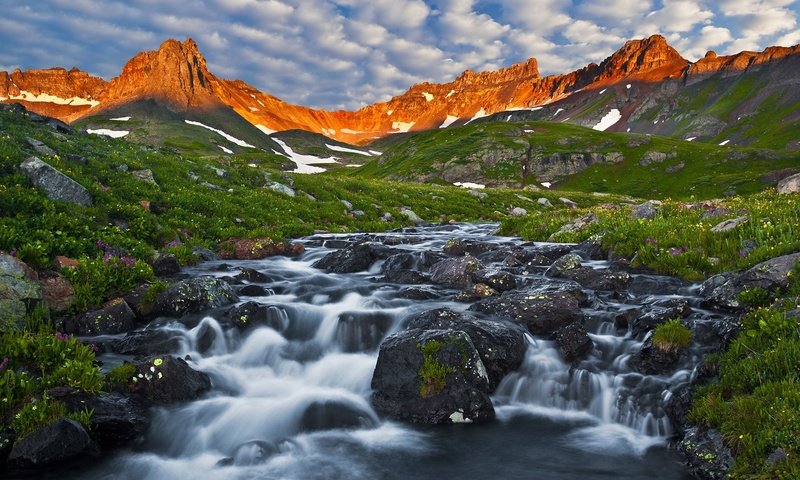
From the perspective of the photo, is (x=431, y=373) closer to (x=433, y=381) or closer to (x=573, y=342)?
(x=433, y=381)

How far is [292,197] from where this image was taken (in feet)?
94.3

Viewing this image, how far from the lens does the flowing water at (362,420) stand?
7.13 meters

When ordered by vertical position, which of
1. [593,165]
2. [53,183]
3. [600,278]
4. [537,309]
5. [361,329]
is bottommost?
[361,329]

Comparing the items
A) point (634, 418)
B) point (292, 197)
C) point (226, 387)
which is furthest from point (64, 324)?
point (292, 197)

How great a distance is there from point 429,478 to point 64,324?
8502mm

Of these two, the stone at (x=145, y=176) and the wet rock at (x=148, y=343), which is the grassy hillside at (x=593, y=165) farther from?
the wet rock at (x=148, y=343)

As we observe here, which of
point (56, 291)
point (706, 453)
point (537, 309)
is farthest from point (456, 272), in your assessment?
point (56, 291)

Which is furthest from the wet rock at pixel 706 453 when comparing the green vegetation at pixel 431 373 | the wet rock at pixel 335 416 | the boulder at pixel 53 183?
the boulder at pixel 53 183

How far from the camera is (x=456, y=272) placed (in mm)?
14438

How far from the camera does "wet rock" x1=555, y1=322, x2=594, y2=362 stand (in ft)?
31.9

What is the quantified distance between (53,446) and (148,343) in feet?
11.3

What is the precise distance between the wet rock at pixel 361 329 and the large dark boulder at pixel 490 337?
1.32 meters

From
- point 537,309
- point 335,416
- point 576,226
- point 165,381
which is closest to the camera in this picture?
point 165,381

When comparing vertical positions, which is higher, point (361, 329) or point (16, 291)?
point (16, 291)
